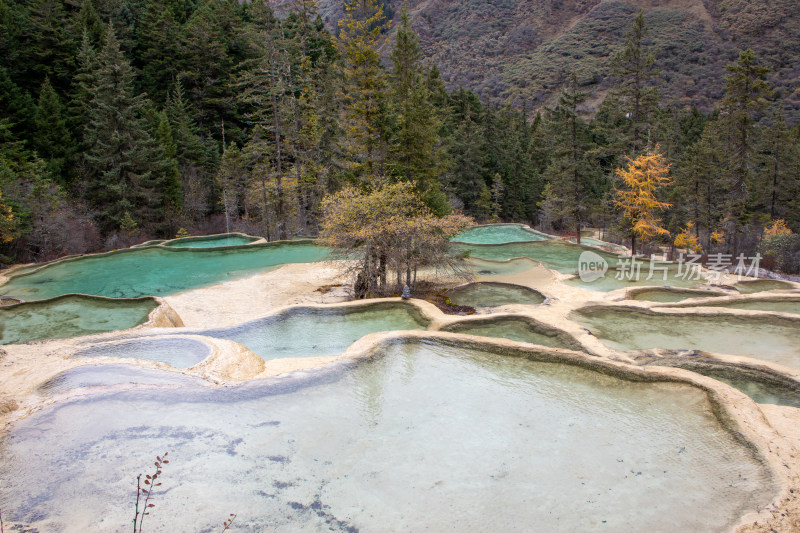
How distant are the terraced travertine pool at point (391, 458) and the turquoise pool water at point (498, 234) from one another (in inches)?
Result: 889

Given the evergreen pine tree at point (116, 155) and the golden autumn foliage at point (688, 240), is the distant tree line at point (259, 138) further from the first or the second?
the golden autumn foliage at point (688, 240)

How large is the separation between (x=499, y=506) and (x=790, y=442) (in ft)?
14.0

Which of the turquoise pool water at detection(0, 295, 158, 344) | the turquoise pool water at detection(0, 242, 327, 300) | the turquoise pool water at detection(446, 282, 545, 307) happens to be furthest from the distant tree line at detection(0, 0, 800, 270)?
the turquoise pool water at detection(0, 295, 158, 344)

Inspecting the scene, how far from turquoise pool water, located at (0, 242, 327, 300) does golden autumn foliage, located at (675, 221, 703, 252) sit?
29.6 m

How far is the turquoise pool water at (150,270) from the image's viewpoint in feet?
56.3

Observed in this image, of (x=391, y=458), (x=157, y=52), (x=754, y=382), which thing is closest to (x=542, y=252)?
(x=754, y=382)

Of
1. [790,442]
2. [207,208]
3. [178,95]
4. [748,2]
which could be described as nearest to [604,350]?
[790,442]

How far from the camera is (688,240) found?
125ft

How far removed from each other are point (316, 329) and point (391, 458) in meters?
6.36

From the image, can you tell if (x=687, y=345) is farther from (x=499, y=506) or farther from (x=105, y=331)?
(x=105, y=331)

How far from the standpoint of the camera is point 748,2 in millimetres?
85000

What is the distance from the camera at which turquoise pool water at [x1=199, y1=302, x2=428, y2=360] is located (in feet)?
36.8

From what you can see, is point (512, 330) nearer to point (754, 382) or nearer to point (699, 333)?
point (699, 333)

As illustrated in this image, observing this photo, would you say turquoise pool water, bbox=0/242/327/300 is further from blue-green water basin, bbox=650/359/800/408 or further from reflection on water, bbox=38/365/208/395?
blue-green water basin, bbox=650/359/800/408
